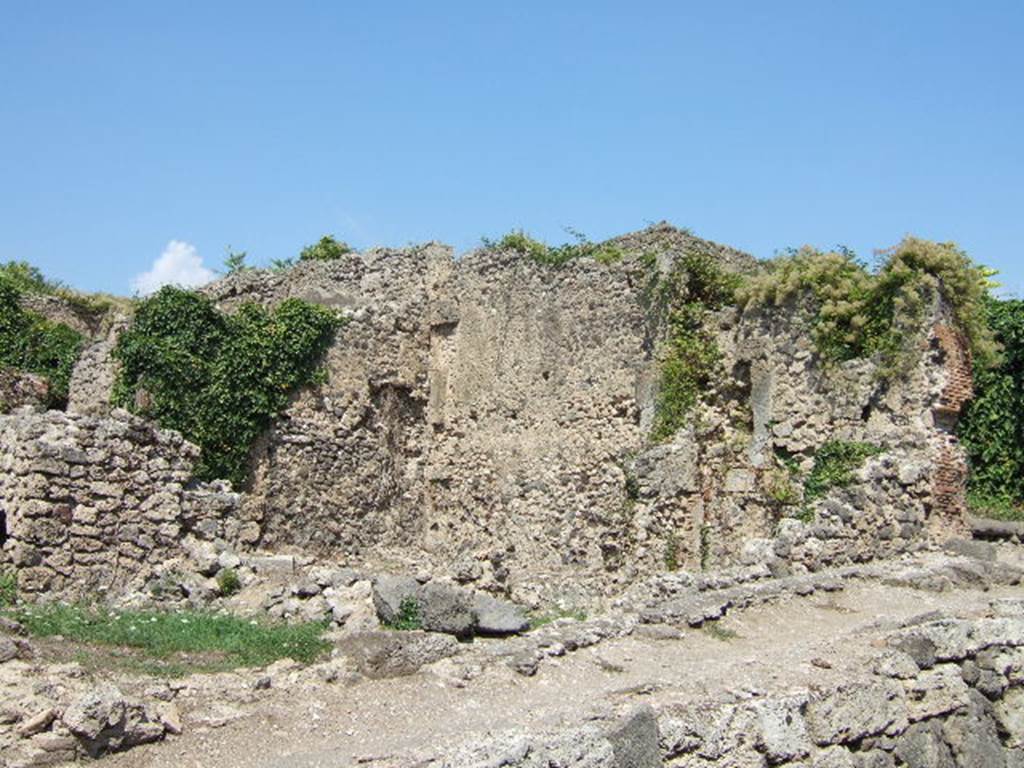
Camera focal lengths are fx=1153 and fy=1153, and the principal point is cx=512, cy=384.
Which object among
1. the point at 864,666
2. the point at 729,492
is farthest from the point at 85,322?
the point at 864,666

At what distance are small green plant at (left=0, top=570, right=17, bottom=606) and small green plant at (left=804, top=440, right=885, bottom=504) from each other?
8.95 m

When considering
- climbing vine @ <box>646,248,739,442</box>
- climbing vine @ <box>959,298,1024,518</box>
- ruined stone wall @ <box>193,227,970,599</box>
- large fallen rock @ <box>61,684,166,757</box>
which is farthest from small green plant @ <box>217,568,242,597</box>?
climbing vine @ <box>959,298,1024,518</box>

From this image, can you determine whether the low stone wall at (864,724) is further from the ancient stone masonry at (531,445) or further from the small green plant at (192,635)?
the small green plant at (192,635)

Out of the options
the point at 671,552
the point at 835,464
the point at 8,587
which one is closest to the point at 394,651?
the point at 8,587

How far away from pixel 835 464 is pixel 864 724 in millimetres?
5188

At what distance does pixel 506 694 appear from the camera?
8.37 meters

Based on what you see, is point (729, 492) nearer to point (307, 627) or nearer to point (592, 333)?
point (592, 333)

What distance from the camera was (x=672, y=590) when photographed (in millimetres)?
11938

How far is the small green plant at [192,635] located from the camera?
9.29m

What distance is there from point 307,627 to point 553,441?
21.7 ft

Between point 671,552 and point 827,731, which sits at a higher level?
point 671,552

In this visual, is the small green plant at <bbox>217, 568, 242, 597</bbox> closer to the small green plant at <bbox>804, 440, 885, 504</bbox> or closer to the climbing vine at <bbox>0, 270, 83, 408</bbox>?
the small green plant at <bbox>804, 440, 885, 504</bbox>

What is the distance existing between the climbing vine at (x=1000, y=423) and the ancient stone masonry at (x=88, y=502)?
11.5 m

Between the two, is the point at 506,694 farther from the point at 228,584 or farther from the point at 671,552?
the point at 671,552
